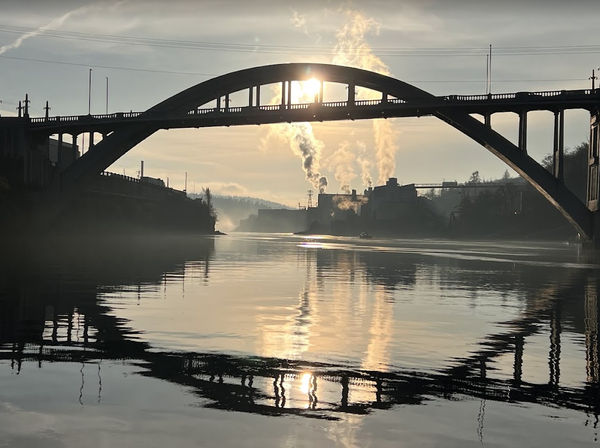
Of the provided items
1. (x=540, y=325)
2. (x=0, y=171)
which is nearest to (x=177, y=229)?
(x=0, y=171)

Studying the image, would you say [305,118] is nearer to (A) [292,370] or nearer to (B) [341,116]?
(B) [341,116]

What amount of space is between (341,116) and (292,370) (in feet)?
235

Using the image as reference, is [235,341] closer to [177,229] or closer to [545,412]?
[545,412]

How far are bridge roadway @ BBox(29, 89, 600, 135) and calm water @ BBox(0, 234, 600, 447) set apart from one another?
4939cm

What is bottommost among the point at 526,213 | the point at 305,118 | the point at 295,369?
the point at 295,369

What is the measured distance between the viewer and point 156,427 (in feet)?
27.5

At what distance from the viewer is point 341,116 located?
8188 cm

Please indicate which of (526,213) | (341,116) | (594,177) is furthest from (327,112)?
(526,213)

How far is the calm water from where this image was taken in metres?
8.37

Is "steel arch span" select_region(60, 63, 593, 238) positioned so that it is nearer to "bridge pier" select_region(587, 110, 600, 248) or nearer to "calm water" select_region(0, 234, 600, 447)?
"bridge pier" select_region(587, 110, 600, 248)

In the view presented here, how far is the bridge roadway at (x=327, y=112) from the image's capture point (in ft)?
233

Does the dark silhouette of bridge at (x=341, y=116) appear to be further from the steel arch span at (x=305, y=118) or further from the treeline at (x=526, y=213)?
the treeline at (x=526, y=213)

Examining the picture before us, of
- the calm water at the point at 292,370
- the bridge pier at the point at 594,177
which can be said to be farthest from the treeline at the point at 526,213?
the calm water at the point at 292,370

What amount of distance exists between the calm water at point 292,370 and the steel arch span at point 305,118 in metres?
45.8
